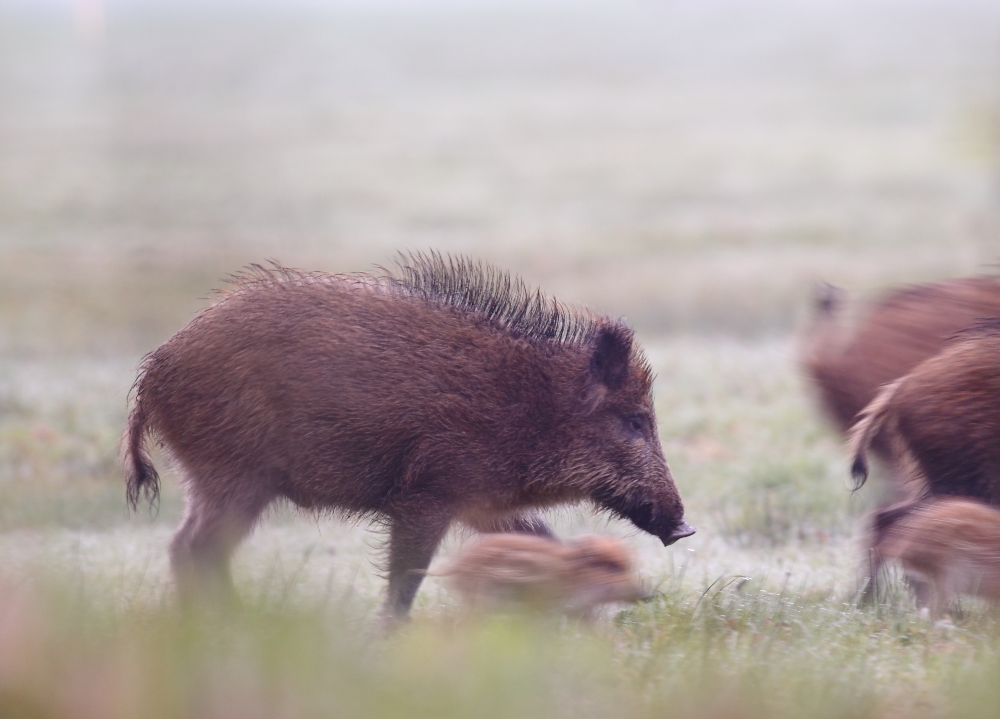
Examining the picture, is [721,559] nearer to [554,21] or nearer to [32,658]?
[32,658]

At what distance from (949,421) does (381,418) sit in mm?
2522

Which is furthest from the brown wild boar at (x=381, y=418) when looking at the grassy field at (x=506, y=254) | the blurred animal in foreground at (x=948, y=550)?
the blurred animal in foreground at (x=948, y=550)

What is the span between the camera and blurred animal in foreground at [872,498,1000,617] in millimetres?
4754

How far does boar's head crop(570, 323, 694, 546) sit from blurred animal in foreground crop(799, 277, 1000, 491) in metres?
1.13

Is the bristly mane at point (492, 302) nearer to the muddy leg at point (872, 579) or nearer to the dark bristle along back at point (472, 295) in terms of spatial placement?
→ the dark bristle along back at point (472, 295)

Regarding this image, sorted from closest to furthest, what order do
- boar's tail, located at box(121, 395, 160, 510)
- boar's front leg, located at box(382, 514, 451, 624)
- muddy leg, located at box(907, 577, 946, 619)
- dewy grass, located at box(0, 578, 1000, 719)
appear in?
dewy grass, located at box(0, 578, 1000, 719) < muddy leg, located at box(907, 577, 946, 619) < boar's front leg, located at box(382, 514, 451, 624) < boar's tail, located at box(121, 395, 160, 510)

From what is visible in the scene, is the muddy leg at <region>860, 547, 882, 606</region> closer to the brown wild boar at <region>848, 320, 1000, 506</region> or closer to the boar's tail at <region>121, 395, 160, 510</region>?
the brown wild boar at <region>848, 320, 1000, 506</region>

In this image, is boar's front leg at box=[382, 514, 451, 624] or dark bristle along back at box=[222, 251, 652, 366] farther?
dark bristle along back at box=[222, 251, 652, 366]

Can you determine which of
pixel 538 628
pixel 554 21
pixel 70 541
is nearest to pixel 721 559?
pixel 538 628

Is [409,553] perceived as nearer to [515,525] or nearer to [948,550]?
[515,525]

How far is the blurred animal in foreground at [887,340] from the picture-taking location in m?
5.83

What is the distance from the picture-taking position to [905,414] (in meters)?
5.18

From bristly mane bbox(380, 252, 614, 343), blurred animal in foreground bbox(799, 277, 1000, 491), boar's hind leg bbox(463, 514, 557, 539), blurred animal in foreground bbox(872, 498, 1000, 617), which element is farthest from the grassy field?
bristly mane bbox(380, 252, 614, 343)

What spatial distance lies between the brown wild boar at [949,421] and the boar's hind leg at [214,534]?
2.84 meters
